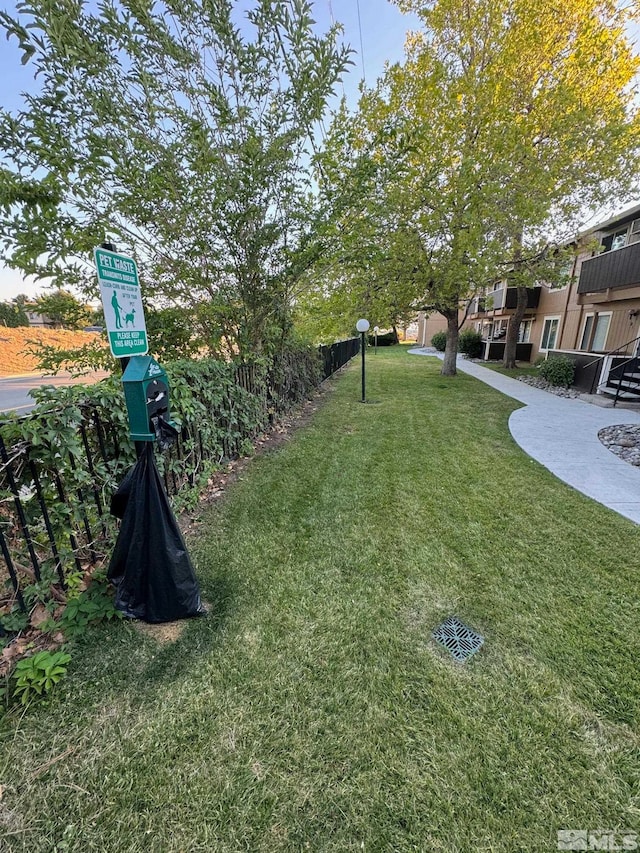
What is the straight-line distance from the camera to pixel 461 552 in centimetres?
Result: 279

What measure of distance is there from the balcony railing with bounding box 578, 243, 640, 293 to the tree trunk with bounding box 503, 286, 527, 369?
1.86m

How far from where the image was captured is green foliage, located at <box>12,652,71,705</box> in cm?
165

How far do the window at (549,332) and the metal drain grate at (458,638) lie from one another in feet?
51.3

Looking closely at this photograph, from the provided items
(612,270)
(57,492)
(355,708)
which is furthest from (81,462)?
(612,270)

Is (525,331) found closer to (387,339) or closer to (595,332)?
(595,332)

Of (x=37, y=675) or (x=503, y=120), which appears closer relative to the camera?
(x=37, y=675)

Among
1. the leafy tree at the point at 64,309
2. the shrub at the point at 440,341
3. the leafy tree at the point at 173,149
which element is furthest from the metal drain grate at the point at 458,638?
the shrub at the point at 440,341

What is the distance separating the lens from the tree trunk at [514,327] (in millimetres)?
12930

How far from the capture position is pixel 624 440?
5.36 meters

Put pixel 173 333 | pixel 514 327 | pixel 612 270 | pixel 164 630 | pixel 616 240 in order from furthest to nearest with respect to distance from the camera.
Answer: pixel 514 327, pixel 616 240, pixel 612 270, pixel 173 333, pixel 164 630

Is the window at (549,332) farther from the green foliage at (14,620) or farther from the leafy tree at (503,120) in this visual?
the green foliage at (14,620)

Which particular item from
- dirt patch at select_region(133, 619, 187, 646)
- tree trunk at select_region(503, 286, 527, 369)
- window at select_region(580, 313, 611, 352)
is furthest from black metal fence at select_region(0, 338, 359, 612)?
window at select_region(580, 313, 611, 352)

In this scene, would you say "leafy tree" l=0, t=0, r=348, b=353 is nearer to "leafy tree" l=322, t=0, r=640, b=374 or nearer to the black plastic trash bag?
the black plastic trash bag

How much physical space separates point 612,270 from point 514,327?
A: 4.26m
